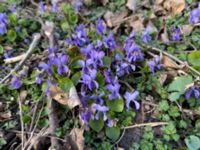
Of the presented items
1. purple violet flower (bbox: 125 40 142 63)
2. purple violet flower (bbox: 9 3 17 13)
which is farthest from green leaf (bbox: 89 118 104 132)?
purple violet flower (bbox: 9 3 17 13)

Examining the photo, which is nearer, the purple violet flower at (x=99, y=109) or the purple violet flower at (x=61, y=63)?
the purple violet flower at (x=99, y=109)

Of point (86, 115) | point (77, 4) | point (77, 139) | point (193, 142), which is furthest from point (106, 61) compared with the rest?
point (77, 4)

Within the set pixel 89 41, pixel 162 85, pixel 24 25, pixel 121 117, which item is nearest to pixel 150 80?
pixel 162 85

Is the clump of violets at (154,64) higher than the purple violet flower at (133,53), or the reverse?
the purple violet flower at (133,53)

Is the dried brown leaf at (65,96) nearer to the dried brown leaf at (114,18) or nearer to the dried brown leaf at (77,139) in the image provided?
the dried brown leaf at (77,139)

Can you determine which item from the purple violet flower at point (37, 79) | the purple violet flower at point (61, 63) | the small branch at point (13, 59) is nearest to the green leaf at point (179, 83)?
the purple violet flower at point (61, 63)

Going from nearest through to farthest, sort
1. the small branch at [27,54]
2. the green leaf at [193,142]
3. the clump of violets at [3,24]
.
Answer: the green leaf at [193,142] < the small branch at [27,54] < the clump of violets at [3,24]

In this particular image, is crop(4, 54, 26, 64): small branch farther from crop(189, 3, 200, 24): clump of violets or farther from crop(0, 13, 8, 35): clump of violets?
crop(189, 3, 200, 24): clump of violets
